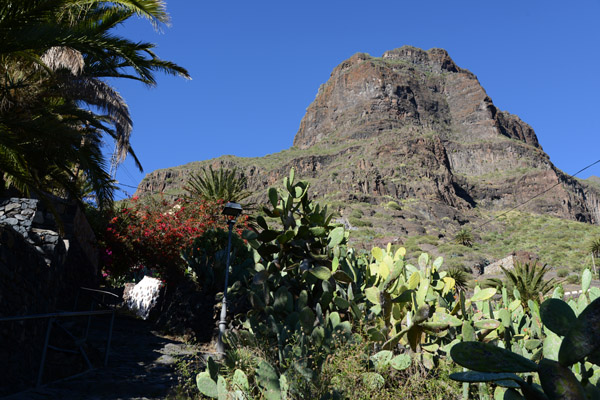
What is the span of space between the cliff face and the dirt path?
166 ft

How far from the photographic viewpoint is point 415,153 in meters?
87.9

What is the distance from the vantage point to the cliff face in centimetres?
7544

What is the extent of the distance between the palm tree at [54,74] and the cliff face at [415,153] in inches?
2000

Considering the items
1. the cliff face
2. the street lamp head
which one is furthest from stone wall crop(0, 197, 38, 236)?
the cliff face

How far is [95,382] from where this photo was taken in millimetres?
5754

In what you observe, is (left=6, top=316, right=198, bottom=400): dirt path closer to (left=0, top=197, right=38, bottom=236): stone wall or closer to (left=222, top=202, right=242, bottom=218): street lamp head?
(left=0, top=197, right=38, bottom=236): stone wall

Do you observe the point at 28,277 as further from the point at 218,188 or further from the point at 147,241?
the point at 218,188

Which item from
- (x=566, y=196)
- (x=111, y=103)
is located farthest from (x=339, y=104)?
(x=111, y=103)

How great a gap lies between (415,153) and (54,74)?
85.2 m

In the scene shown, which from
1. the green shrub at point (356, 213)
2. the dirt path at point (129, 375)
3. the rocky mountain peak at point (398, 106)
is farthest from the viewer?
the rocky mountain peak at point (398, 106)

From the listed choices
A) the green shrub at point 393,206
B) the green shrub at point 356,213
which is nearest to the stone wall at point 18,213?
the green shrub at point 356,213

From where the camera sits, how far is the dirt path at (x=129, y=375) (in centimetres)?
522

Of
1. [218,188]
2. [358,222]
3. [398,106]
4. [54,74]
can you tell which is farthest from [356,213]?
[398,106]

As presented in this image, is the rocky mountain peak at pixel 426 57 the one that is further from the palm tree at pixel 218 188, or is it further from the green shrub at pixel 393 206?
the palm tree at pixel 218 188
